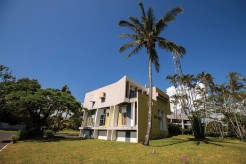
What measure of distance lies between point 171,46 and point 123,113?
12.6 metres

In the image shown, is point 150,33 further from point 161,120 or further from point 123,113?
point 161,120

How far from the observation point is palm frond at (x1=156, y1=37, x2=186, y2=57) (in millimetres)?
16953

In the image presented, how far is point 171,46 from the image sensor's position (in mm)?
17109

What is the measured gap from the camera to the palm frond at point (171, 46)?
16953 millimetres

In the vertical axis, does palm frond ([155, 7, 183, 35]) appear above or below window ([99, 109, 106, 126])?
above

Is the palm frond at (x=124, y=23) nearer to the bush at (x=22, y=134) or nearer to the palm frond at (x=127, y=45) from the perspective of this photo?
the palm frond at (x=127, y=45)

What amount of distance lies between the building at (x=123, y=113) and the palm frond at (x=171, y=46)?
302 inches

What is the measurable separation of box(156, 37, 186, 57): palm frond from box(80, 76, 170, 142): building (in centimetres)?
766

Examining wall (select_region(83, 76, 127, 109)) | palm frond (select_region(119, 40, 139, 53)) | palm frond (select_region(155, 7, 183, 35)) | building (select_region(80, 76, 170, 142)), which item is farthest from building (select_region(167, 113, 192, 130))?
palm frond (select_region(155, 7, 183, 35))

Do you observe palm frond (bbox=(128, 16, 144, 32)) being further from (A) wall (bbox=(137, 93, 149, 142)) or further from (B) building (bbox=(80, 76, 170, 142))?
(A) wall (bbox=(137, 93, 149, 142))

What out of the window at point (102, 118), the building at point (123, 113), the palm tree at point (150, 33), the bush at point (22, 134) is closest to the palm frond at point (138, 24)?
the palm tree at point (150, 33)

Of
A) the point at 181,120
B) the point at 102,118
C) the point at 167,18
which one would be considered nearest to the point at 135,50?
the point at 167,18

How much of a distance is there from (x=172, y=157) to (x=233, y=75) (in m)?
21.6

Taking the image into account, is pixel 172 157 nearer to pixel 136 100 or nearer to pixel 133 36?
pixel 136 100
